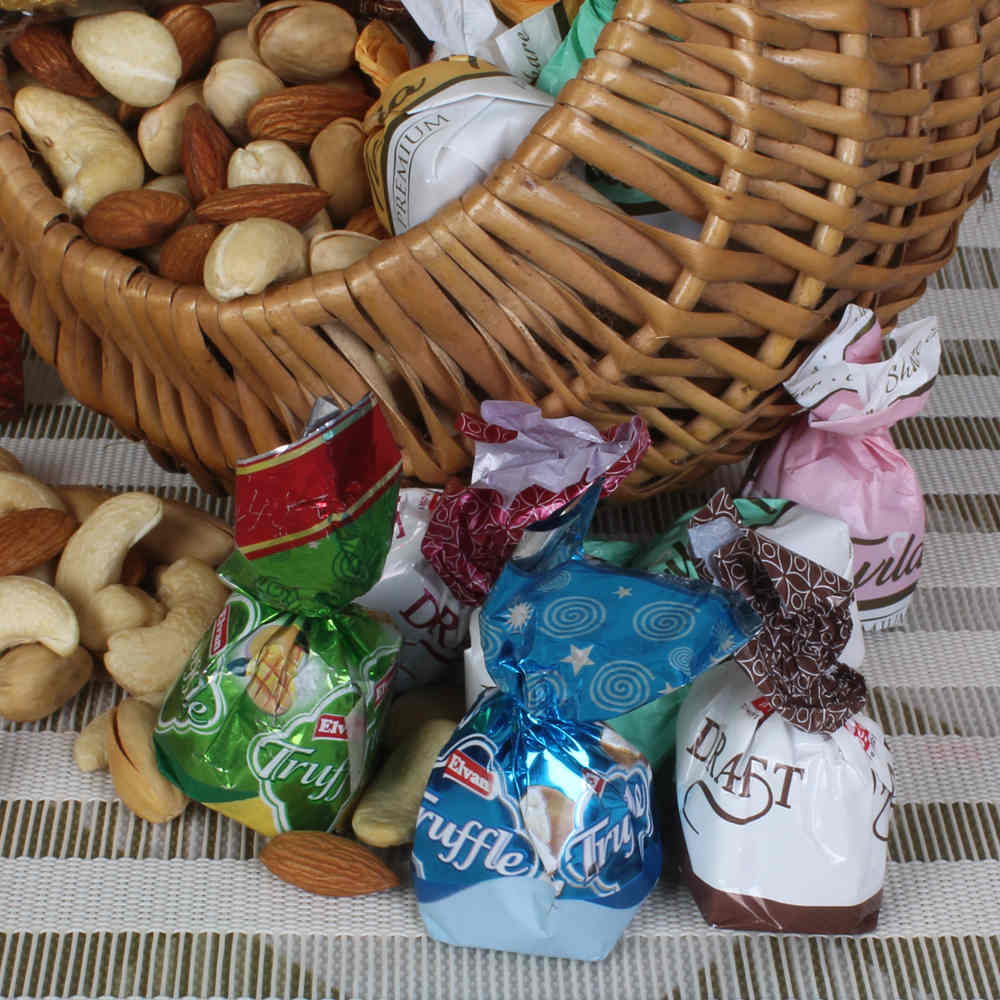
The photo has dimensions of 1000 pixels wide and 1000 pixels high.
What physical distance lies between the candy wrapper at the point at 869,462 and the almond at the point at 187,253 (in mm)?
304

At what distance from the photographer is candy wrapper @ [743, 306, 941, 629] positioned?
24.2 inches

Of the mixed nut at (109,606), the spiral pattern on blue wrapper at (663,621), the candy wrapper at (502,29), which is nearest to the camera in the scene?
the spiral pattern on blue wrapper at (663,621)

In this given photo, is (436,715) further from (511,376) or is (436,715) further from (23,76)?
(23,76)

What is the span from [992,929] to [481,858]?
0.77 ft

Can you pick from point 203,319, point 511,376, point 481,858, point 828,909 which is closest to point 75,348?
point 203,319

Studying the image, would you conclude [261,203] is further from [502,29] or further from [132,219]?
[502,29]

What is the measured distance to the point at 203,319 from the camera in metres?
0.58

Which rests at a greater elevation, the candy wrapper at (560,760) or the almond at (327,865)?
the candy wrapper at (560,760)

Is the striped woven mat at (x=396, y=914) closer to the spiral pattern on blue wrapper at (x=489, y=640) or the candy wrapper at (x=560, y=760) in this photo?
the candy wrapper at (x=560, y=760)

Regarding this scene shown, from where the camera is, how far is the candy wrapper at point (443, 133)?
0.59 m

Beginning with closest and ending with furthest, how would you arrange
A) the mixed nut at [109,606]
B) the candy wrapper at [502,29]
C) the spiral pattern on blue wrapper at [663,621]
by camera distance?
the spiral pattern on blue wrapper at [663,621] < the mixed nut at [109,606] < the candy wrapper at [502,29]

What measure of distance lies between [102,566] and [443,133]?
0.90 feet

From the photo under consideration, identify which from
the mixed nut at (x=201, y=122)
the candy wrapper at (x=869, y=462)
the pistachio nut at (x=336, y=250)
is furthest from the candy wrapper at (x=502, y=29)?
the candy wrapper at (x=869, y=462)

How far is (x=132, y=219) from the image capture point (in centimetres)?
63
